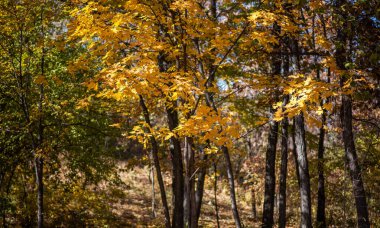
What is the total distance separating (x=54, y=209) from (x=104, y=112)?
307 cm

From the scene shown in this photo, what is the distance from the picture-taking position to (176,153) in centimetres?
605

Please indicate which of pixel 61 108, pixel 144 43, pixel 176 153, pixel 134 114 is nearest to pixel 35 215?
pixel 61 108

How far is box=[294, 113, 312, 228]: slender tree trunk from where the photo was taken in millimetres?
7203

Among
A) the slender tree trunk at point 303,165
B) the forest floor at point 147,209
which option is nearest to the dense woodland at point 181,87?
the slender tree trunk at point 303,165

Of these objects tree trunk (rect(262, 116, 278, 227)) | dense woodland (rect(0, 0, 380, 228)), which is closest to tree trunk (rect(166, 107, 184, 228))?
dense woodland (rect(0, 0, 380, 228))

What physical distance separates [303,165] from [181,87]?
15.1 ft

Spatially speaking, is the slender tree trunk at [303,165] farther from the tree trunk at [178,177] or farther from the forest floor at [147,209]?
the forest floor at [147,209]

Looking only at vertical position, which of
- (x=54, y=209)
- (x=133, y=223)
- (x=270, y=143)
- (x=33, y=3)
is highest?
(x=33, y=3)

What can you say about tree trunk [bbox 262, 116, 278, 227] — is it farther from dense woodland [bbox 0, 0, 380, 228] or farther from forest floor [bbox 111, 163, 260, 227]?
forest floor [bbox 111, 163, 260, 227]

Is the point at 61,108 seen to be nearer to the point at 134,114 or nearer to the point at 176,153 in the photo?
the point at 134,114

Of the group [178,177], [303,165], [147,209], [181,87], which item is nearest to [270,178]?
[303,165]

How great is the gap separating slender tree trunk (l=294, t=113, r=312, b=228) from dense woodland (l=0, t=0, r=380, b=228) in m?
0.02

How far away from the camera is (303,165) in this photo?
7.23 metres

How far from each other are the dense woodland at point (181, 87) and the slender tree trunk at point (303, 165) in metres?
0.02
